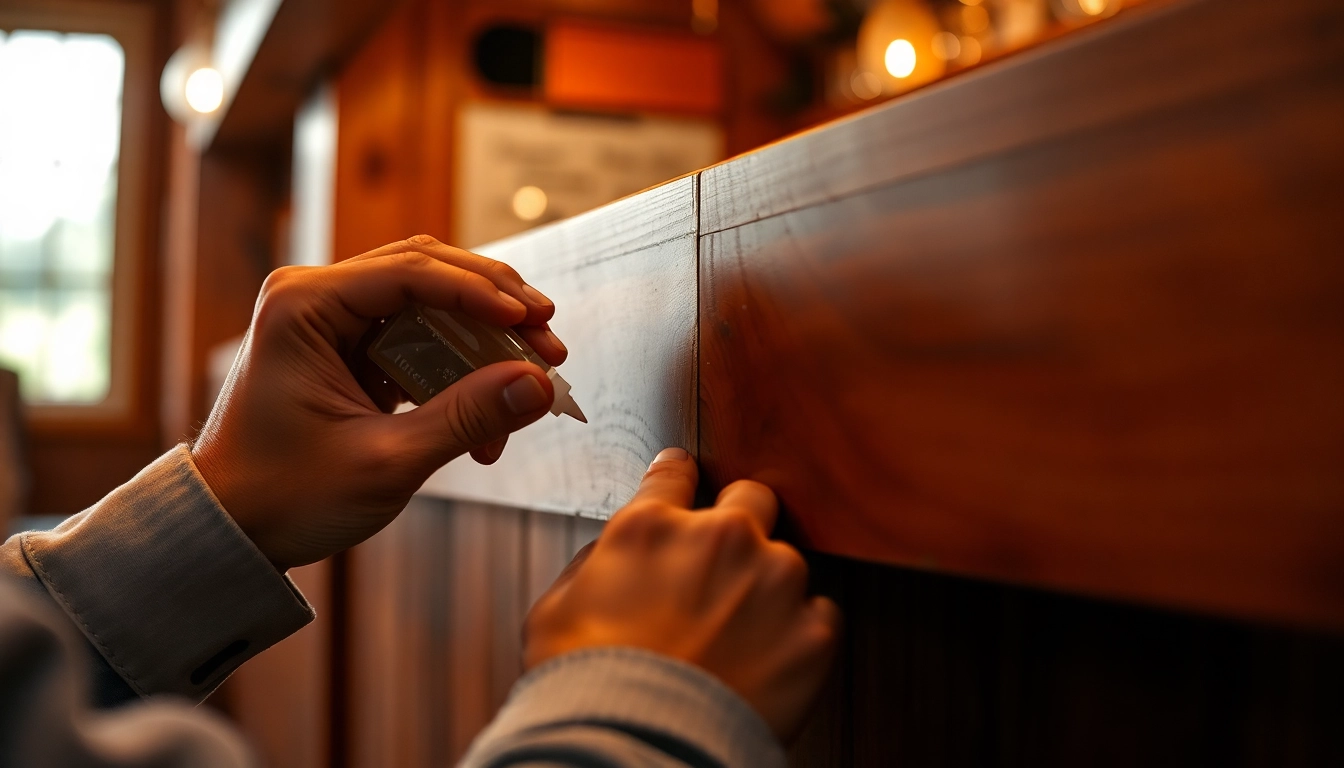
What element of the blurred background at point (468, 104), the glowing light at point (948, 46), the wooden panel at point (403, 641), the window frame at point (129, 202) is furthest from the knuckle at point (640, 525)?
the window frame at point (129, 202)

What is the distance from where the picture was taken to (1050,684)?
0.52m

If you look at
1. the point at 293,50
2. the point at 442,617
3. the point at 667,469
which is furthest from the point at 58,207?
the point at 667,469

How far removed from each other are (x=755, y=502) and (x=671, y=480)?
0.06 metres

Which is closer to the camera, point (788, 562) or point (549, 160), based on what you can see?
point (788, 562)

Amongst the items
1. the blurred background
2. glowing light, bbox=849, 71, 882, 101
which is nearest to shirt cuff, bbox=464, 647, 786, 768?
the blurred background

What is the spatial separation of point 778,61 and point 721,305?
2081mm

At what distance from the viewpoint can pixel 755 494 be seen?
1.94 feet

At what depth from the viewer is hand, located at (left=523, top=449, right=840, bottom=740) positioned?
0.48m

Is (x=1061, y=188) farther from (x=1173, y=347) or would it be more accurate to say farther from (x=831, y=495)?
(x=831, y=495)

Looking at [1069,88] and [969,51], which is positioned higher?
[969,51]

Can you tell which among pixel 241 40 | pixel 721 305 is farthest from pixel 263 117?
pixel 721 305

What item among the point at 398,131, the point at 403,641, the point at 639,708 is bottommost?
the point at 403,641

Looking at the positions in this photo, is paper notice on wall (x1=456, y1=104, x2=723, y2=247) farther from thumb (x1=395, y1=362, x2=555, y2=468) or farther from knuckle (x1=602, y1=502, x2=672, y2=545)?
knuckle (x1=602, y1=502, x2=672, y2=545)

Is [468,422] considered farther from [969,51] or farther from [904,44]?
[969,51]
